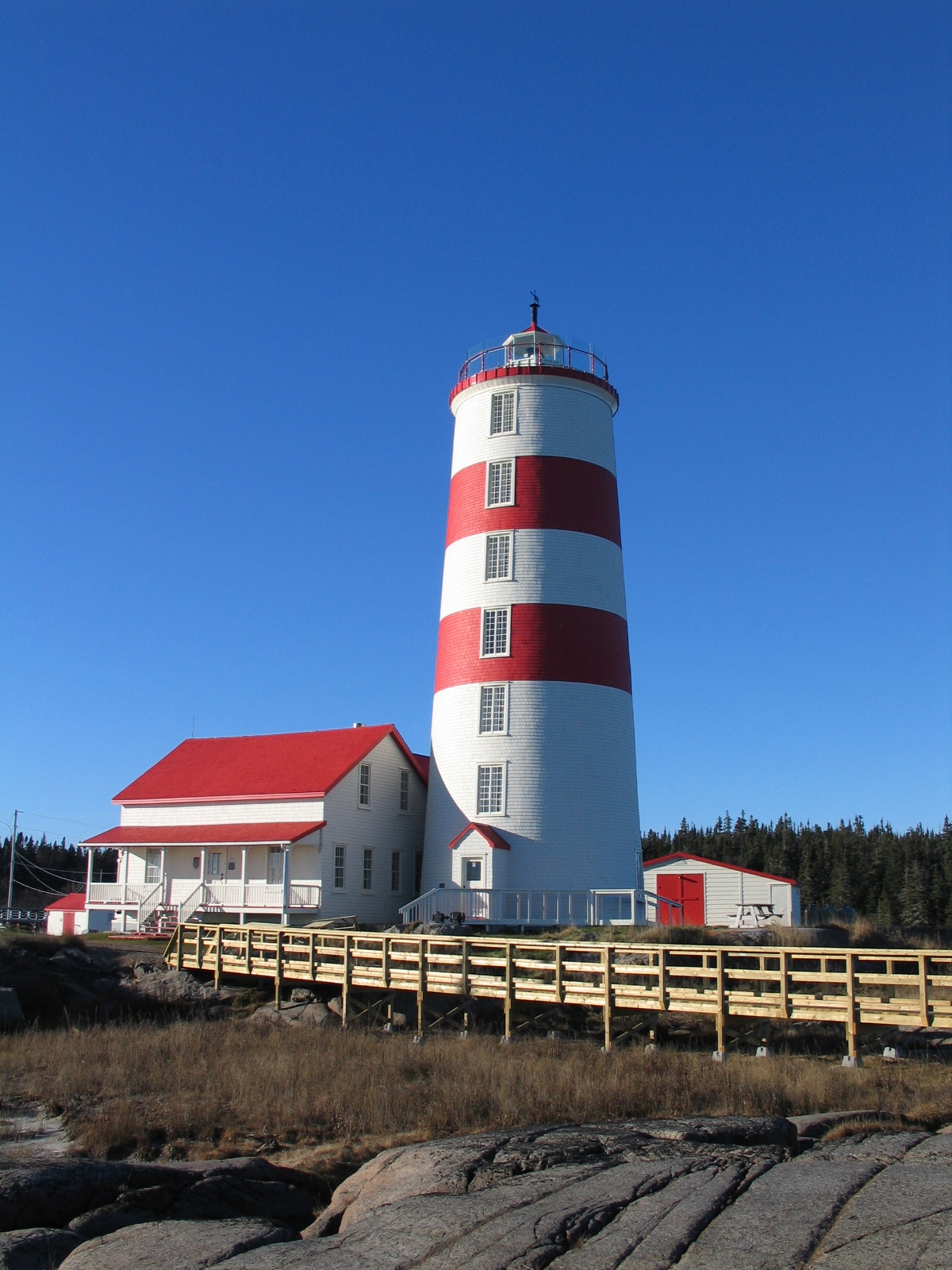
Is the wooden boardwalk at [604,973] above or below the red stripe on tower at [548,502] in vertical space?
below

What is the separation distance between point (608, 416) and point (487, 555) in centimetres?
560

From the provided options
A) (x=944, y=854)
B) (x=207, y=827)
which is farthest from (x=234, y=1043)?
(x=944, y=854)

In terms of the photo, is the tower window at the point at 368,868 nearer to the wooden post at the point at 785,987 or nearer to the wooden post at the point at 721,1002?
the wooden post at the point at 721,1002

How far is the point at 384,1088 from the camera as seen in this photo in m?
13.1

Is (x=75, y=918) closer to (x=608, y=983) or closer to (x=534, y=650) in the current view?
(x=534, y=650)

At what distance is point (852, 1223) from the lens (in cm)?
619

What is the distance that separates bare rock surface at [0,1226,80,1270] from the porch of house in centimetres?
2134

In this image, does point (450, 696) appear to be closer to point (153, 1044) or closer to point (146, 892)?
point (146, 892)

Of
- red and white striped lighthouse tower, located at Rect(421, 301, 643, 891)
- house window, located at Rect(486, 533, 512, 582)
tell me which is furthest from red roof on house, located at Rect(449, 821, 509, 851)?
house window, located at Rect(486, 533, 512, 582)

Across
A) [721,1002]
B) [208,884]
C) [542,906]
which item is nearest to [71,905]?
[208,884]

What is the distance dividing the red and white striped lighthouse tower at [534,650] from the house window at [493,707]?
1.3 inches

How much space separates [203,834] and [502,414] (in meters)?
14.1

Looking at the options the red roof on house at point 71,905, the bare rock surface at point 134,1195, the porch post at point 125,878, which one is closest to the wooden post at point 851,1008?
the bare rock surface at point 134,1195

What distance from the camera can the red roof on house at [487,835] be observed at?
1110 inches
